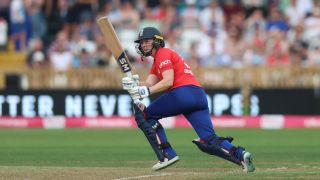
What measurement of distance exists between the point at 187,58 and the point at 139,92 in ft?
34.2

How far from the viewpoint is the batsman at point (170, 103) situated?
9.49m

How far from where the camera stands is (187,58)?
19.9 metres

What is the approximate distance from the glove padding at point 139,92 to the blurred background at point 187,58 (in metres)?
9.89

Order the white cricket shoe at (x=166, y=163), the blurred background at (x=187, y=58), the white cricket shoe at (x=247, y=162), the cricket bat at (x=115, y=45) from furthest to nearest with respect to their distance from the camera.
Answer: the blurred background at (x=187, y=58)
the cricket bat at (x=115, y=45)
the white cricket shoe at (x=166, y=163)
the white cricket shoe at (x=247, y=162)

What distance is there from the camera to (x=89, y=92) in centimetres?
1988

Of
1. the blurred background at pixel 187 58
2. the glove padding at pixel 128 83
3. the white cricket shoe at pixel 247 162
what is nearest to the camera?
the white cricket shoe at pixel 247 162

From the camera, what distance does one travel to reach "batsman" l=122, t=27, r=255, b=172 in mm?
9492

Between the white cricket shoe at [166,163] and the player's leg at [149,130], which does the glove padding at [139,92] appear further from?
the white cricket shoe at [166,163]

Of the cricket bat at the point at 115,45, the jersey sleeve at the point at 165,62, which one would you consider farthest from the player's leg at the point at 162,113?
the cricket bat at the point at 115,45

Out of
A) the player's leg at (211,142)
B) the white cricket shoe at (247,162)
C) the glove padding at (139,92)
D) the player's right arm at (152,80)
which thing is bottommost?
the white cricket shoe at (247,162)

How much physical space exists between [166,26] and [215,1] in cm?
137

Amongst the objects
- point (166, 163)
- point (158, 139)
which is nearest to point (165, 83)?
point (158, 139)

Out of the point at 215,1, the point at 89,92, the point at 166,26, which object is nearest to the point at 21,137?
the point at 89,92

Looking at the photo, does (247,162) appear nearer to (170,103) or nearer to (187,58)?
(170,103)
